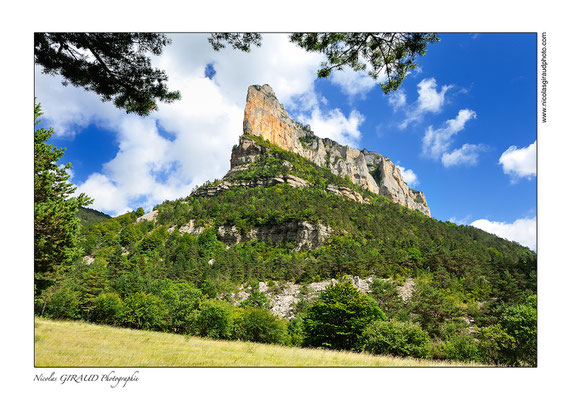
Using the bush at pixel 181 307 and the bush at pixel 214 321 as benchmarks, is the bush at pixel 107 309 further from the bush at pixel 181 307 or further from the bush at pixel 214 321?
the bush at pixel 214 321

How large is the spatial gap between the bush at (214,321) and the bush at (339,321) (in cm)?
734

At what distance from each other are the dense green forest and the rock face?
127 feet

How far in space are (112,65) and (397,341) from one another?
58.5 feet

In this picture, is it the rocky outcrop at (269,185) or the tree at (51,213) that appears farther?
the rocky outcrop at (269,185)

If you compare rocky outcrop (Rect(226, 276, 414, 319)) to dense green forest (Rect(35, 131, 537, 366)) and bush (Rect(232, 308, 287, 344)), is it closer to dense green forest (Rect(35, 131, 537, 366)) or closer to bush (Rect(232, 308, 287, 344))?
dense green forest (Rect(35, 131, 537, 366))

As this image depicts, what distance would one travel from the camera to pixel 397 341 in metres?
15.2

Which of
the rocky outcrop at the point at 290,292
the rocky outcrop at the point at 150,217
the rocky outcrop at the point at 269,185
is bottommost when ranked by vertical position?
the rocky outcrop at the point at 290,292

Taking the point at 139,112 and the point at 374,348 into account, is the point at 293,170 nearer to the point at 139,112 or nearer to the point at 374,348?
the point at 374,348

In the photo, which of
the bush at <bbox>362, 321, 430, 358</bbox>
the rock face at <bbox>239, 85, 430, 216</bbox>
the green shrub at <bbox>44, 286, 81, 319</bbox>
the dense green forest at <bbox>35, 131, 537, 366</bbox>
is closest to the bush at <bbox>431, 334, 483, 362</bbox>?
the dense green forest at <bbox>35, 131, 537, 366</bbox>

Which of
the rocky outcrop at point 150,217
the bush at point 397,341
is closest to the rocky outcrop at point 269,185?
the rocky outcrop at point 150,217

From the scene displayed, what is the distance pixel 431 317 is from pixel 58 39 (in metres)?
34.8

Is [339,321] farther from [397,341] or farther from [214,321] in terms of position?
[214,321]

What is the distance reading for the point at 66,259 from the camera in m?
8.80

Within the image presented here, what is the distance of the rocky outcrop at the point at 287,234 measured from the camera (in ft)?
226
